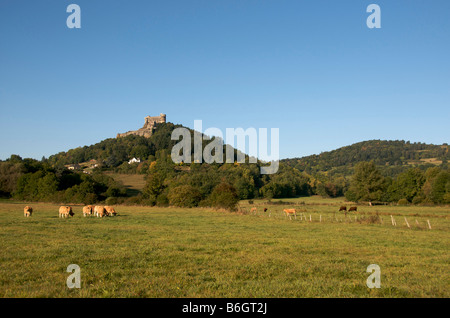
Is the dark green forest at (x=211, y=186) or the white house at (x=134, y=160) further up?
the white house at (x=134, y=160)

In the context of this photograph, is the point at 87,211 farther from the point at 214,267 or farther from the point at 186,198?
the point at 214,267

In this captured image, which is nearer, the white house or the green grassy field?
the green grassy field

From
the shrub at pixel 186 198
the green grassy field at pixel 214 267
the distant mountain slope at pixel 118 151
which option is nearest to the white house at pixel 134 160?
the distant mountain slope at pixel 118 151

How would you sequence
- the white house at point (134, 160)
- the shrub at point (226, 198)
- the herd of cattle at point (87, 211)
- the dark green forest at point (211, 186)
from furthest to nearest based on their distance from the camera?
the white house at point (134, 160), the dark green forest at point (211, 186), the shrub at point (226, 198), the herd of cattle at point (87, 211)

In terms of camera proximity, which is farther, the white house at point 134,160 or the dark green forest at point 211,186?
the white house at point 134,160

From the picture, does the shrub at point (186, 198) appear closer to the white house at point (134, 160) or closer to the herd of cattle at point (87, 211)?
the herd of cattle at point (87, 211)

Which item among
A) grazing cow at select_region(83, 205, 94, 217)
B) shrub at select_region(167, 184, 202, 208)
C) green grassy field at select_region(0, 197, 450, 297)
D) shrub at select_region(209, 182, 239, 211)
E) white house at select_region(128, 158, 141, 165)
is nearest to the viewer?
green grassy field at select_region(0, 197, 450, 297)
